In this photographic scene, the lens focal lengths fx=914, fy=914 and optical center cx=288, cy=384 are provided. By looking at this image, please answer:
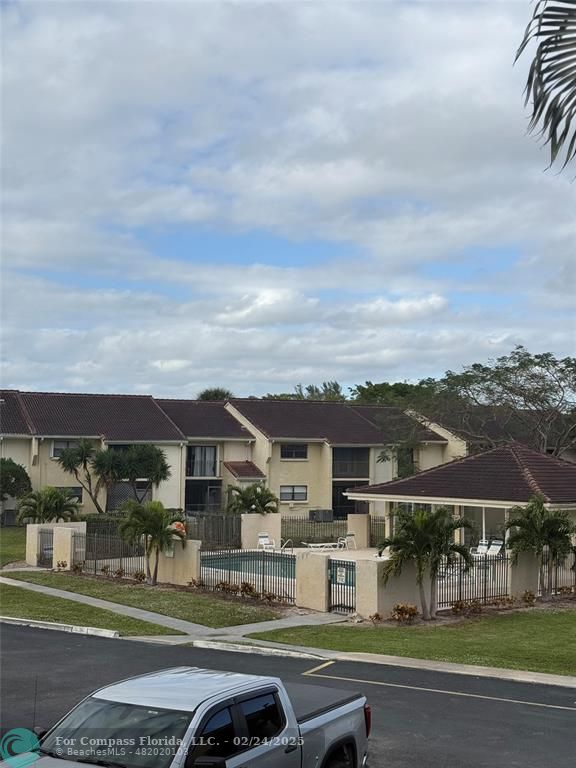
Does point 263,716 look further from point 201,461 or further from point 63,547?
point 201,461

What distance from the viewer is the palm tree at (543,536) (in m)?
27.0

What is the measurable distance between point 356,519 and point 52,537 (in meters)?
14.6

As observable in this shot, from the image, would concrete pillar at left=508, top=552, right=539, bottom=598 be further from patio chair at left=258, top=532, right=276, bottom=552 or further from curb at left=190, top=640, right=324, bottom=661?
patio chair at left=258, top=532, right=276, bottom=552

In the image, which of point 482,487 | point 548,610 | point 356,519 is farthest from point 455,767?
point 356,519

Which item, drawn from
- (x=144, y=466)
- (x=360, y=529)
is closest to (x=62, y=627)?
(x=360, y=529)

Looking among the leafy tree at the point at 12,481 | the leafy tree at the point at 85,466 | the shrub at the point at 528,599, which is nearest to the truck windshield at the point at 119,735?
the shrub at the point at 528,599

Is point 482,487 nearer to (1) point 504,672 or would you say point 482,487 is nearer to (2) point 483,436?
(1) point 504,672

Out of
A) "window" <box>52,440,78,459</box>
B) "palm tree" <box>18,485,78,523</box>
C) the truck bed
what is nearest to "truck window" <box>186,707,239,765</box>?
the truck bed

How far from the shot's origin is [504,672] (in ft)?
56.2

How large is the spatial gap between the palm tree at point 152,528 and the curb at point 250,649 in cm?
931

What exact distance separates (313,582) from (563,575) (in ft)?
28.0

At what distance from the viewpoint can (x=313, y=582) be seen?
83.8 ft

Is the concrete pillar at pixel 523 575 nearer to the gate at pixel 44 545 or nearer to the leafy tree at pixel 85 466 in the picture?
the gate at pixel 44 545

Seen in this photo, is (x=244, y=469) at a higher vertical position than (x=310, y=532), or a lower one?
higher
